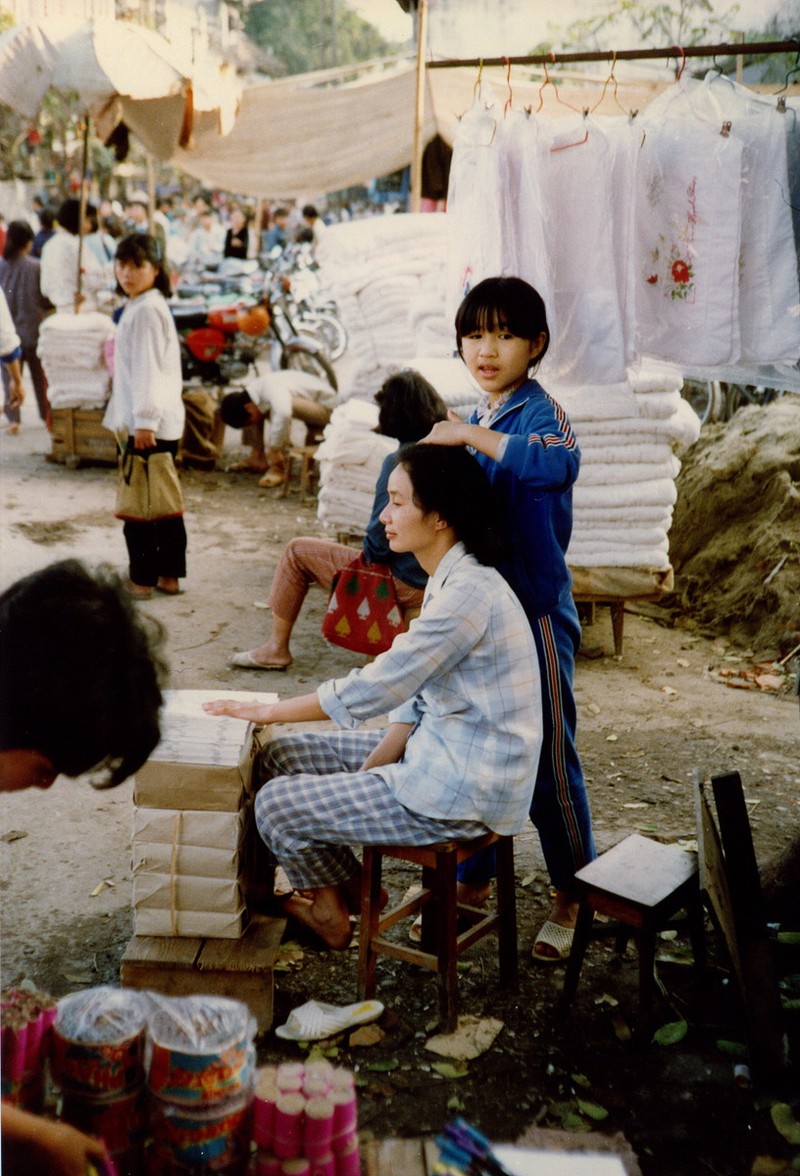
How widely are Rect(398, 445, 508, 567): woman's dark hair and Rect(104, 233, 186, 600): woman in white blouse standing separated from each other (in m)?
3.23

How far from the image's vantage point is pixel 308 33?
8.15 m

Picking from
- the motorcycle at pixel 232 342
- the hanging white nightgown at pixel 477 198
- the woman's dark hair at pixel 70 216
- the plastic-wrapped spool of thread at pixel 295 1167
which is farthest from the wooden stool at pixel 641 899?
the woman's dark hair at pixel 70 216

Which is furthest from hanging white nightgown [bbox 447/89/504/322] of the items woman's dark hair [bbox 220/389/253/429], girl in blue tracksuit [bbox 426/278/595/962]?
woman's dark hair [bbox 220/389/253/429]

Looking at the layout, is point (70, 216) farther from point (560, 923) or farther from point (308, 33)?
point (560, 923)

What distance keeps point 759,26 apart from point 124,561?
463 cm

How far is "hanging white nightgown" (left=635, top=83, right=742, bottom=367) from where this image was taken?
3.21 m

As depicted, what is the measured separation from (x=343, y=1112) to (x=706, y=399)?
8.07 meters

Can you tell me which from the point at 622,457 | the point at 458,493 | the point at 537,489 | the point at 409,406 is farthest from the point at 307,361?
the point at 458,493

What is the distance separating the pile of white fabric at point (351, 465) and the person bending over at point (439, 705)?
9.96ft

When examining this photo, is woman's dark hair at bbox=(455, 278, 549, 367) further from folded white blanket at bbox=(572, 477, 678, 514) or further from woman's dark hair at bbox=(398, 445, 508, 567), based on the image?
folded white blanket at bbox=(572, 477, 678, 514)

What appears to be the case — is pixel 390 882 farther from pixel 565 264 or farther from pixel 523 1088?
pixel 565 264

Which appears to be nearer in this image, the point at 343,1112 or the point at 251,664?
the point at 343,1112

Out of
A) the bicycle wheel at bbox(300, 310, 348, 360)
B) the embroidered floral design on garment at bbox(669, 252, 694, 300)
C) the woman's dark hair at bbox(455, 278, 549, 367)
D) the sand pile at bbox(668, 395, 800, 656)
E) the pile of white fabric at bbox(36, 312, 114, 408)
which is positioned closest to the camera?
the woman's dark hair at bbox(455, 278, 549, 367)

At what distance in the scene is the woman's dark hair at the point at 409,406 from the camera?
4324 mm
